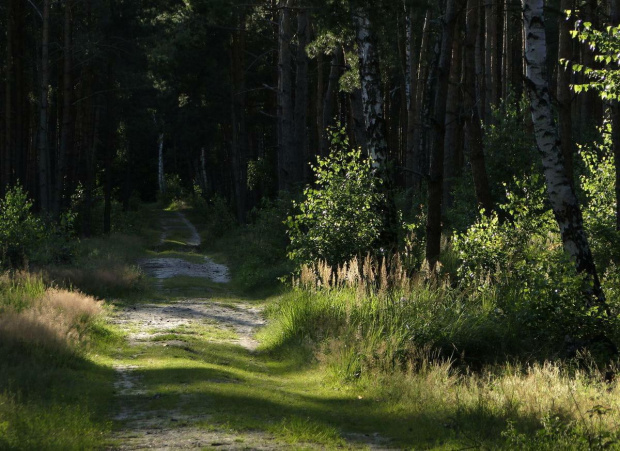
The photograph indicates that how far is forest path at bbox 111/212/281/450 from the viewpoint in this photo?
670cm

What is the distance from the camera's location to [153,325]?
13531 millimetres

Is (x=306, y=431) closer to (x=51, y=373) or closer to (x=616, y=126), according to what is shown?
(x=51, y=373)

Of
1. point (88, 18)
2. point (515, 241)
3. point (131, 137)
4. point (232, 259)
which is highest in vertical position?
point (88, 18)

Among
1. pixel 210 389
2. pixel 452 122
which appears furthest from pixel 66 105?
pixel 210 389

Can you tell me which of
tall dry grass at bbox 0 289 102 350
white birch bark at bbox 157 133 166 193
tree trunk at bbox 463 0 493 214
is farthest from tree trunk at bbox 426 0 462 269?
white birch bark at bbox 157 133 166 193

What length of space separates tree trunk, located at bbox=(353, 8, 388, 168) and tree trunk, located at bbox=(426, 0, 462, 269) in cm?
165

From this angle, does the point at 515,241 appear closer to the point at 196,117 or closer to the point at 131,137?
the point at 196,117

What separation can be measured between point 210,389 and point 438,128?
20.7 ft

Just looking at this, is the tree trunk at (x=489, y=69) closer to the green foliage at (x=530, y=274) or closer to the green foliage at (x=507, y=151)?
the green foliage at (x=507, y=151)

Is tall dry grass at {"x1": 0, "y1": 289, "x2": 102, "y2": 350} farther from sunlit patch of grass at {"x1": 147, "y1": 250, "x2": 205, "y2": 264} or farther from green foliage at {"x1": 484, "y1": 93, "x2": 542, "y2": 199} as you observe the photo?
sunlit patch of grass at {"x1": 147, "y1": 250, "x2": 205, "y2": 264}

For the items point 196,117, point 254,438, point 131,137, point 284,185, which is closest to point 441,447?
point 254,438

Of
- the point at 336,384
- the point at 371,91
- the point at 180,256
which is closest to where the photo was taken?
the point at 336,384

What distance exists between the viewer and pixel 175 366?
9.89 meters

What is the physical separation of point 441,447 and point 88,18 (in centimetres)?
3248
